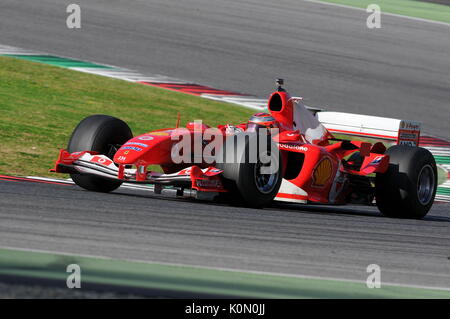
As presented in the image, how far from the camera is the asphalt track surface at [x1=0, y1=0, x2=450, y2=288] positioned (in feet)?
21.0

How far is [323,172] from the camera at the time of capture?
976 centimetres

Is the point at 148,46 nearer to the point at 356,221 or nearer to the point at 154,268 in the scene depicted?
the point at 356,221

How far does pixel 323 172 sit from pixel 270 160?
1.06 meters

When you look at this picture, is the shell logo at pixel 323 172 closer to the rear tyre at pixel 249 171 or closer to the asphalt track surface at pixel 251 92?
the asphalt track surface at pixel 251 92

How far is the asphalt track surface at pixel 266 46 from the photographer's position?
19750mm

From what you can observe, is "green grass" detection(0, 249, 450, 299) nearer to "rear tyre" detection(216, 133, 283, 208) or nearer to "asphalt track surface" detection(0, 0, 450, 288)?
"asphalt track surface" detection(0, 0, 450, 288)

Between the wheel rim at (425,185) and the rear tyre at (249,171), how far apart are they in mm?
1980

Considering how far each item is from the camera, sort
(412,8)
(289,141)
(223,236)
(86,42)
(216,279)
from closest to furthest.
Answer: (216,279) → (223,236) → (289,141) → (86,42) → (412,8)

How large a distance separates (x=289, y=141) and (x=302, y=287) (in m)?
4.30

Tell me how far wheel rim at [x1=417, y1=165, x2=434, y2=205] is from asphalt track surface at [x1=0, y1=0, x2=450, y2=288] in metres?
0.27

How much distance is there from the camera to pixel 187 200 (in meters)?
9.49

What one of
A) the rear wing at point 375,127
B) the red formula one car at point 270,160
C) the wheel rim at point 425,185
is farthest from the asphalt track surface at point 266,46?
the red formula one car at point 270,160

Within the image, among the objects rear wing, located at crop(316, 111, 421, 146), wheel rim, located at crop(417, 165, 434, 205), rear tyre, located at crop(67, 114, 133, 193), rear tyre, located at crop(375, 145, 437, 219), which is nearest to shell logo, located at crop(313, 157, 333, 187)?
rear tyre, located at crop(375, 145, 437, 219)

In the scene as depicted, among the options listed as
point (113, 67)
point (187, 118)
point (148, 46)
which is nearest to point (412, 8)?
point (148, 46)
